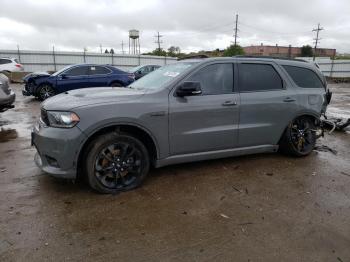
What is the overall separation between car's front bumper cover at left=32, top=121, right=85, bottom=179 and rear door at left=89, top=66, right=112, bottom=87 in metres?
8.95

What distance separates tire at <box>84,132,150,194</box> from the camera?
139 inches

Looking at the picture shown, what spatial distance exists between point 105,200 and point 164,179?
95 centimetres

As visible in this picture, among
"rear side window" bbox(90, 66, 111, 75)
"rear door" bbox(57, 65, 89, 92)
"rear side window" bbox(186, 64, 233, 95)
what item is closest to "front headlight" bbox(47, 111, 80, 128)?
"rear side window" bbox(186, 64, 233, 95)

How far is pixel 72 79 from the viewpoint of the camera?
11.8m

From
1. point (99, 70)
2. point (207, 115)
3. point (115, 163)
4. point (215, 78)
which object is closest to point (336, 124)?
point (215, 78)

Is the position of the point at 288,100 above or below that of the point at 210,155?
above

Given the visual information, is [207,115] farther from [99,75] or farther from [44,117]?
[99,75]

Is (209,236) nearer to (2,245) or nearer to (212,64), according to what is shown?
(2,245)

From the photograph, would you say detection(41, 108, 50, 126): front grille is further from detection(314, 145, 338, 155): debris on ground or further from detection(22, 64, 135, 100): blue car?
detection(22, 64, 135, 100): blue car

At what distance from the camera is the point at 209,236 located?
9.32ft

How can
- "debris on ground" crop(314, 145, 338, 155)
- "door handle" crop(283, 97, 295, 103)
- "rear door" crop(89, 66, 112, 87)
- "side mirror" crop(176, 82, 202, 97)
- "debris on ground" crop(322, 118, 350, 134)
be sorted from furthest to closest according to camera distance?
"rear door" crop(89, 66, 112, 87), "debris on ground" crop(322, 118, 350, 134), "debris on ground" crop(314, 145, 338, 155), "door handle" crop(283, 97, 295, 103), "side mirror" crop(176, 82, 202, 97)

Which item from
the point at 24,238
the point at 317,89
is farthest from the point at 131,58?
the point at 24,238

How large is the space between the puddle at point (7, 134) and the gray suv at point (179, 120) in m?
2.87

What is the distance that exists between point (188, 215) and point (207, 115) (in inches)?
57.2
